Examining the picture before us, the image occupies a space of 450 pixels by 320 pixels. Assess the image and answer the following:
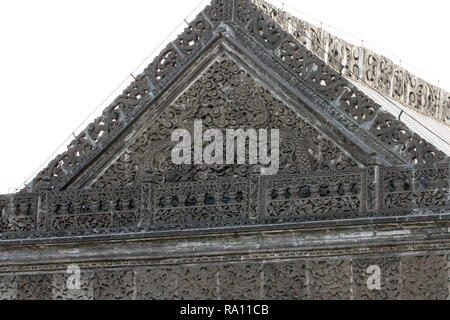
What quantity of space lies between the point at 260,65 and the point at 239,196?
153cm

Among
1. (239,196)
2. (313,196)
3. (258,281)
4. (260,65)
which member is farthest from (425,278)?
(260,65)

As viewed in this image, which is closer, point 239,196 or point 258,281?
point 258,281

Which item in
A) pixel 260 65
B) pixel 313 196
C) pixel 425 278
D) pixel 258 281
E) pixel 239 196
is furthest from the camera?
pixel 260 65

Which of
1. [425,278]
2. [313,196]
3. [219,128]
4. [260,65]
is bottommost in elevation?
[425,278]

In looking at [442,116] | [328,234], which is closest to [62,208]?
[328,234]

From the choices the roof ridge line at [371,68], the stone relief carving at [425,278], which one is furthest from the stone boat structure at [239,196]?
the roof ridge line at [371,68]

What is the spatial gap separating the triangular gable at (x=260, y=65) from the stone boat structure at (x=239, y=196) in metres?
0.02

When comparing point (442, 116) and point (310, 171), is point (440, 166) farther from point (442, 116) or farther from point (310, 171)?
point (442, 116)

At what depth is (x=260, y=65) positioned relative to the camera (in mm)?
19328

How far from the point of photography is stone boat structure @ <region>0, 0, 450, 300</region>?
59.3 ft

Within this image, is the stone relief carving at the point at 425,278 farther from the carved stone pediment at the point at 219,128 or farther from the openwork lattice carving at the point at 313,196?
the carved stone pediment at the point at 219,128

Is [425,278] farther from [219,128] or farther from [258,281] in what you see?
[219,128]

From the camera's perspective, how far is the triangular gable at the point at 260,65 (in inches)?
733

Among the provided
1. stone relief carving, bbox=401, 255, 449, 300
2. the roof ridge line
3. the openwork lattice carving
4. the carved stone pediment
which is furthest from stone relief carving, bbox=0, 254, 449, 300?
the roof ridge line
